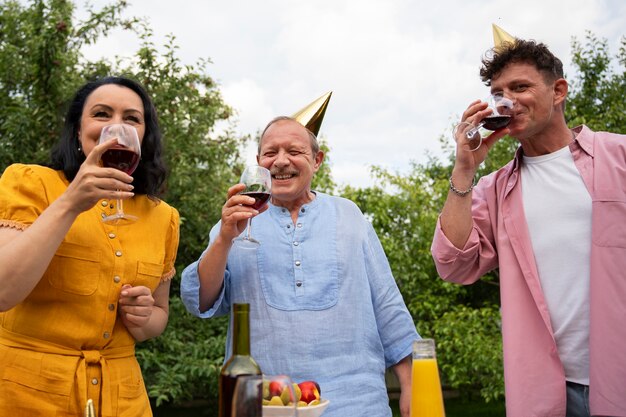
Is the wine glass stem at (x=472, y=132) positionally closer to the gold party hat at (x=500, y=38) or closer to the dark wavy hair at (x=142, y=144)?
the gold party hat at (x=500, y=38)

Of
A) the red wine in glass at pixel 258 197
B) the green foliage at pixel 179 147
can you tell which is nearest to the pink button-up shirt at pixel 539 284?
the red wine in glass at pixel 258 197

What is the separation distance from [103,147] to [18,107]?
205 inches

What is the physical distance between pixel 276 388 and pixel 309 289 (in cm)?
113

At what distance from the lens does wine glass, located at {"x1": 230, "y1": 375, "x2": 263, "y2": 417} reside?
4.90 feet

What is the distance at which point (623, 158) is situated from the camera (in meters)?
2.81

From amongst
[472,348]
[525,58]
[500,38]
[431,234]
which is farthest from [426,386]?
[431,234]

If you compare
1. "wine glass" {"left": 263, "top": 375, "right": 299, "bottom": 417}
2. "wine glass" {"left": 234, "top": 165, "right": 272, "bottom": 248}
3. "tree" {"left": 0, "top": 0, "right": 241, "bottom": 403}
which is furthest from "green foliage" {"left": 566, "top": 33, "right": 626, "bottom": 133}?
"wine glass" {"left": 263, "top": 375, "right": 299, "bottom": 417}

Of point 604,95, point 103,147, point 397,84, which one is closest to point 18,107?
point 397,84

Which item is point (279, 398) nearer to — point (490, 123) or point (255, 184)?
point (255, 184)

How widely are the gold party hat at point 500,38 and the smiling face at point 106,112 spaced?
1667mm

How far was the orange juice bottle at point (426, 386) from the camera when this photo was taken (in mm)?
1834

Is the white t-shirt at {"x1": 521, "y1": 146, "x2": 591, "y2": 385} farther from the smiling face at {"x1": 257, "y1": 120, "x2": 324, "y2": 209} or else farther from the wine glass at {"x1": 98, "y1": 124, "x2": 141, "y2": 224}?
the wine glass at {"x1": 98, "y1": 124, "x2": 141, "y2": 224}

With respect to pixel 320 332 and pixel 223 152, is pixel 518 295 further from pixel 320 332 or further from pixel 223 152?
pixel 223 152

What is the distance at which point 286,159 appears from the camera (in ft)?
9.53
